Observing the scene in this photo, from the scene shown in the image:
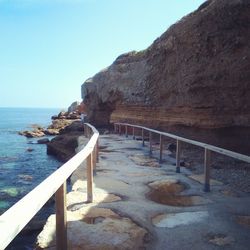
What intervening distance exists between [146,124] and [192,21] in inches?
238

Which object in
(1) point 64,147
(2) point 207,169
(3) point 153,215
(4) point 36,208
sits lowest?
(1) point 64,147

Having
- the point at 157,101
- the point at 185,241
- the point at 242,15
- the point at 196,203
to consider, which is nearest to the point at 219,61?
the point at 242,15

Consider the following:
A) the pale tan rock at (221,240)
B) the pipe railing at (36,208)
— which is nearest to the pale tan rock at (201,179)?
the pale tan rock at (221,240)

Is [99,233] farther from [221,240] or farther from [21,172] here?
[21,172]

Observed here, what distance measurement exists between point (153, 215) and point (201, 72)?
9.79 meters

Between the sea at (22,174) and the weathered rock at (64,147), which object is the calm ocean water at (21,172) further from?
the weathered rock at (64,147)

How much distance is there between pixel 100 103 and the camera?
27.0 meters

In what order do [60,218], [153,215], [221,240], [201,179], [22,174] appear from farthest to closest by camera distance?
1. [22,174]
2. [201,179]
3. [153,215]
4. [221,240]
5. [60,218]

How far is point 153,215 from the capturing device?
5.07 meters

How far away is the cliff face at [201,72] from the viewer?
12.6 meters

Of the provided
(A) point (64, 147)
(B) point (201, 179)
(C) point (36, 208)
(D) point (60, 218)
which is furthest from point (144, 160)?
(A) point (64, 147)

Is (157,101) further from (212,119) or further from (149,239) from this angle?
(149,239)

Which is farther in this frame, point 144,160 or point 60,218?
point 144,160

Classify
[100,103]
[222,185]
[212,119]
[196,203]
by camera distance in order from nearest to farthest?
[196,203]
[222,185]
[212,119]
[100,103]
